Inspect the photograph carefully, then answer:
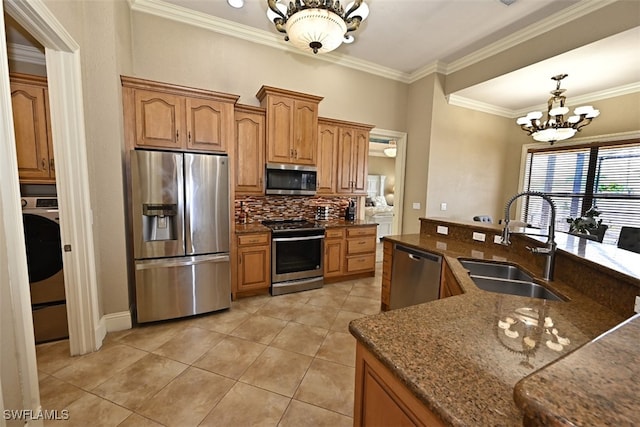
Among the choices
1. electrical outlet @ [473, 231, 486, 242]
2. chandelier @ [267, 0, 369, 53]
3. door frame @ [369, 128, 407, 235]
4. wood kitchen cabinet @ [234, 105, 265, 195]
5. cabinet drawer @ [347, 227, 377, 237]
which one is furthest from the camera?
door frame @ [369, 128, 407, 235]

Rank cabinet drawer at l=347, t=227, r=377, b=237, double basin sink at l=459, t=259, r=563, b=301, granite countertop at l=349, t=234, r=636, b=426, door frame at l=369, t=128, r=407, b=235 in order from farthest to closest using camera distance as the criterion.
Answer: door frame at l=369, t=128, r=407, b=235 → cabinet drawer at l=347, t=227, r=377, b=237 → double basin sink at l=459, t=259, r=563, b=301 → granite countertop at l=349, t=234, r=636, b=426

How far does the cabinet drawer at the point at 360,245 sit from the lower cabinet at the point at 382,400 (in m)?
2.79

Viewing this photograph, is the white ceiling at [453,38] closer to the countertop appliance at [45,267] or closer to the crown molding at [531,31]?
the crown molding at [531,31]

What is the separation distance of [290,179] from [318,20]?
6.11 ft

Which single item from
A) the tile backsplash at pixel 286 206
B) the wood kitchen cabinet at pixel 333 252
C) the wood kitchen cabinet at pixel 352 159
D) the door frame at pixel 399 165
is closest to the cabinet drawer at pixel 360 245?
the wood kitchen cabinet at pixel 333 252

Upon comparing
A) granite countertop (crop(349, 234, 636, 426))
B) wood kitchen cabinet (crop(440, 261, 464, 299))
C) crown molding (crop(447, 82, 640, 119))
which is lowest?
wood kitchen cabinet (crop(440, 261, 464, 299))

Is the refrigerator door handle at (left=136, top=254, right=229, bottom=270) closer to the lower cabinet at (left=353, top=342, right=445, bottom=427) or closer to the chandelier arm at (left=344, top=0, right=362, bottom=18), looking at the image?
the lower cabinet at (left=353, top=342, right=445, bottom=427)

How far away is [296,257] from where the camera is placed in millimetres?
3344

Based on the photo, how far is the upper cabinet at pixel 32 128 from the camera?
2209mm

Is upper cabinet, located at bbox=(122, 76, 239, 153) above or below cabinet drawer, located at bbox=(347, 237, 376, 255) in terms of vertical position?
above

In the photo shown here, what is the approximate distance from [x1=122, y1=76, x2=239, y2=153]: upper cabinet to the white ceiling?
999mm

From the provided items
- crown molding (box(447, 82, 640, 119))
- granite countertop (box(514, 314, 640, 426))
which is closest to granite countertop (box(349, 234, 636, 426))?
granite countertop (box(514, 314, 640, 426))

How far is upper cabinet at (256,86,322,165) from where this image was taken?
3230 mm

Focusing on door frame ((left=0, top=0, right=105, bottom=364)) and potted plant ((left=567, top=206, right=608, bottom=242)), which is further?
potted plant ((left=567, top=206, right=608, bottom=242))
